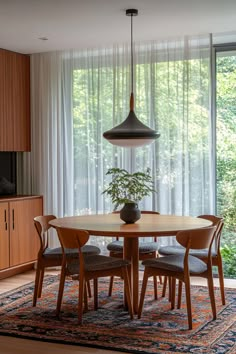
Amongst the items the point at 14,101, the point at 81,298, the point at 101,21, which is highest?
the point at 101,21

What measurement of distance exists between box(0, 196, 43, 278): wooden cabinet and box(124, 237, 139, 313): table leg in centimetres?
190

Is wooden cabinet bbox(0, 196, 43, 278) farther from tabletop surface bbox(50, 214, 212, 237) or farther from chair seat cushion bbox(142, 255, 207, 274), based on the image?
chair seat cushion bbox(142, 255, 207, 274)

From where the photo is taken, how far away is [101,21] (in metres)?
5.21

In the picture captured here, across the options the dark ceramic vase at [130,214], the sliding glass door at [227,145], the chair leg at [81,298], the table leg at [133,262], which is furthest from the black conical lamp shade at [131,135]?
the sliding glass door at [227,145]

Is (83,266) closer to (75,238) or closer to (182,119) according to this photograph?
(75,238)

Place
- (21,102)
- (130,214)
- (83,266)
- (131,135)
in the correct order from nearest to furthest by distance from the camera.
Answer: (83,266) → (131,135) → (130,214) → (21,102)

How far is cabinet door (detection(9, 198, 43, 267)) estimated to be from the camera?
6.30m

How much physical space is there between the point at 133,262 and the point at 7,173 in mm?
2828

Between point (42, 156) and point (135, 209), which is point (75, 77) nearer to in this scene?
point (42, 156)

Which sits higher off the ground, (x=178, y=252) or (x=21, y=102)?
(x=21, y=102)

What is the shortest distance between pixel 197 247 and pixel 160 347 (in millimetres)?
830

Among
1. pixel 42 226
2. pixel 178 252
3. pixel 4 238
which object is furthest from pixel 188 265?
pixel 4 238

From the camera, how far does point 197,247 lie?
4309 millimetres

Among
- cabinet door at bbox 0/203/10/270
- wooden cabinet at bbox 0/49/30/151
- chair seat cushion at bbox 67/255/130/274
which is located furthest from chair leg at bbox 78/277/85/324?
wooden cabinet at bbox 0/49/30/151
